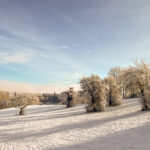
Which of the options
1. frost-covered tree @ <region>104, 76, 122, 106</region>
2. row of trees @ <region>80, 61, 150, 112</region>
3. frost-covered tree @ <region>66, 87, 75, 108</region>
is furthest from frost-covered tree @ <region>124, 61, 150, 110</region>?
frost-covered tree @ <region>66, 87, 75, 108</region>

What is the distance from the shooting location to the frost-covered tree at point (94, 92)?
19578 mm

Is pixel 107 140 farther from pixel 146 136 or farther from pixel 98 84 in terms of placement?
pixel 98 84

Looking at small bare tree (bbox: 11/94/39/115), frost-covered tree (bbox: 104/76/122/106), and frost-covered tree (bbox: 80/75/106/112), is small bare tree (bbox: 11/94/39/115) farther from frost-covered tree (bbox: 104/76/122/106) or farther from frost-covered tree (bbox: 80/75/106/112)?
frost-covered tree (bbox: 104/76/122/106)

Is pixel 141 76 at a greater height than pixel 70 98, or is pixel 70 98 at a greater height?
pixel 141 76

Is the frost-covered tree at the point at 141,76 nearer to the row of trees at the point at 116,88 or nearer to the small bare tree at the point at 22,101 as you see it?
the row of trees at the point at 116,88

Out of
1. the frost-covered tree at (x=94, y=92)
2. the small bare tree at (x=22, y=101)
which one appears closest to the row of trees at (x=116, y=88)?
the frost-covered tree at (x=94, y=92)

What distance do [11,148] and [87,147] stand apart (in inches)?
171

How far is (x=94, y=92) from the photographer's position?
2005 cm

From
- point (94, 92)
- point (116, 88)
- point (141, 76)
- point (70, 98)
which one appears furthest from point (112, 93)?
point (70, 98)

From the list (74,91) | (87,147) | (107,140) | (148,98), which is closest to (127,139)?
(107,140)

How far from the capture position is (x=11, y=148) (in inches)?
298

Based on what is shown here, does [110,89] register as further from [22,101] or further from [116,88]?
[22,101]

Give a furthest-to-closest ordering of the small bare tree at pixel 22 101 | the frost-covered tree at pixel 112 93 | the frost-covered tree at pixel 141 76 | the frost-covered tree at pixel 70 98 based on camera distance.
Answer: the frost-covered tree at pixel 70 98, the small bare tree at pixel 22 101, the frost-covered tree at pixel 112 93, the frost-covered tree at pixel 141 76

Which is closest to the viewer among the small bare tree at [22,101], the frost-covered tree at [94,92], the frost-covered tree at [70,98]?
the frost-covered tree at [94,92]
